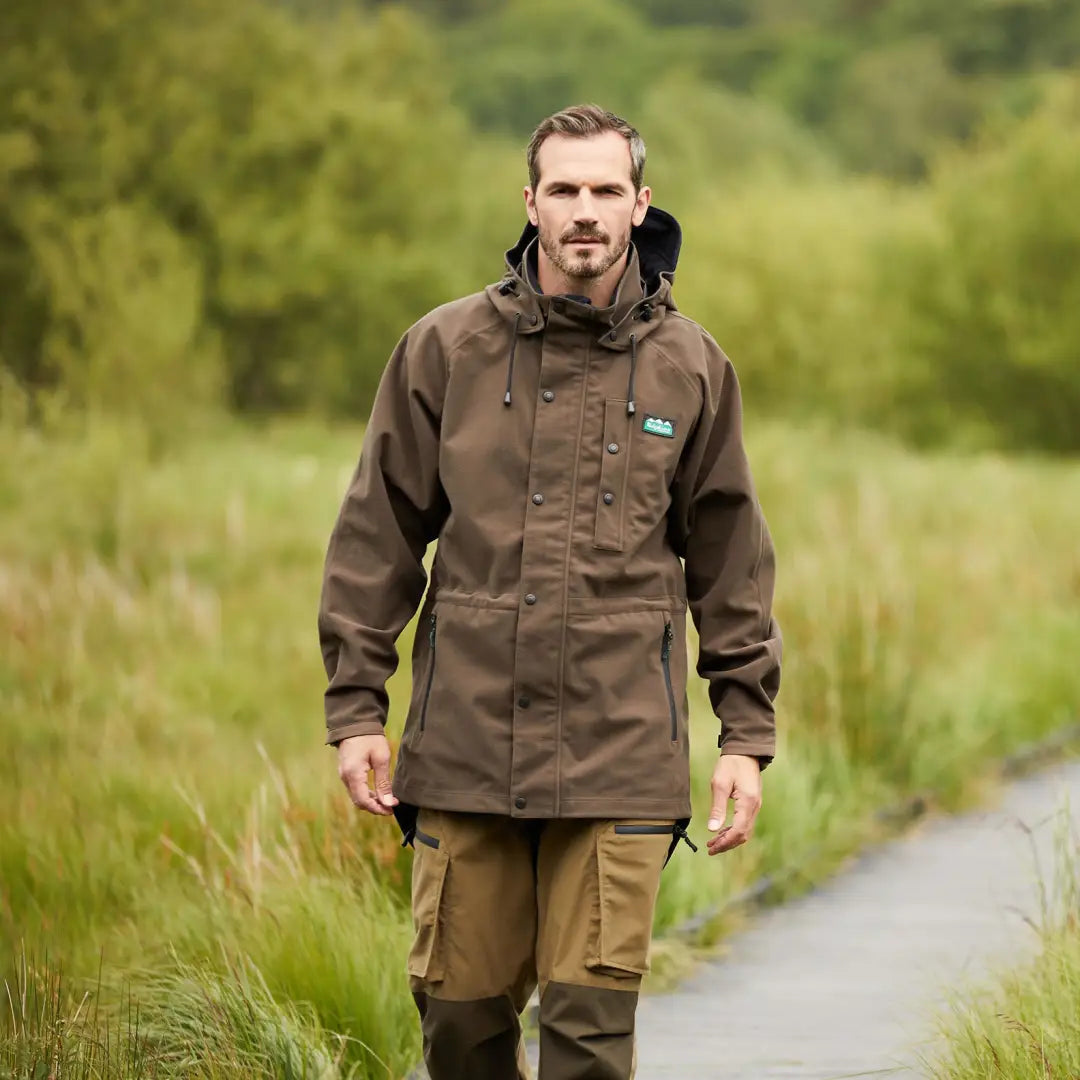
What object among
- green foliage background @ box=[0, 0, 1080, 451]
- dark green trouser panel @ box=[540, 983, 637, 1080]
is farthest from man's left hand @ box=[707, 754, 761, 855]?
green foliage background @ box=[0, 0, 1080, 451]

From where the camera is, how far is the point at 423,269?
5012cm

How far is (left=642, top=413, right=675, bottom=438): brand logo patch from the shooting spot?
367 cm

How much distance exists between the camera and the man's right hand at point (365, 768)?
144 inches

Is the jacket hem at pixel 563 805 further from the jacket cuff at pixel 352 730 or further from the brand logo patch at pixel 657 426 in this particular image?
the brand logo patch at pixel 657 426

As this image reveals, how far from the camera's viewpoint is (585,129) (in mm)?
3693

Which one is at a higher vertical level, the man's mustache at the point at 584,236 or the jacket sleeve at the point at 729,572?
the man's mustache at the point at 584,236

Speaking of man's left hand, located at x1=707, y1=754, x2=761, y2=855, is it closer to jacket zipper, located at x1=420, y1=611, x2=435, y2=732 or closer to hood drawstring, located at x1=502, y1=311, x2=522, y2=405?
jacket zipper, located at x1=420, y1=611, x2=435, y2=732

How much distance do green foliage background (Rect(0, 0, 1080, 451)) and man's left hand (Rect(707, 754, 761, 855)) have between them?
22.8 m

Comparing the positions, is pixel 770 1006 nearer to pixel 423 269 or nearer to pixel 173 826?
pixel 173 826

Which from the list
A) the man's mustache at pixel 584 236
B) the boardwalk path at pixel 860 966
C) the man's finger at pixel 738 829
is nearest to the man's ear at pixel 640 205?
the man's mustache at pixel 584 236

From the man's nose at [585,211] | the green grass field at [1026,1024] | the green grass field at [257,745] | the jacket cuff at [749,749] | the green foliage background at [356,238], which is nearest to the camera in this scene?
the man's nose at [585,211]

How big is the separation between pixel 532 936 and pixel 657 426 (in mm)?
943

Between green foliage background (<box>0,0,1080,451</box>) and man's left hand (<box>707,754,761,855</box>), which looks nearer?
man's left hand (<box>707,754,761,855</box>)

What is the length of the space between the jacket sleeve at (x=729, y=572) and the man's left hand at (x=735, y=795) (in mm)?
25
